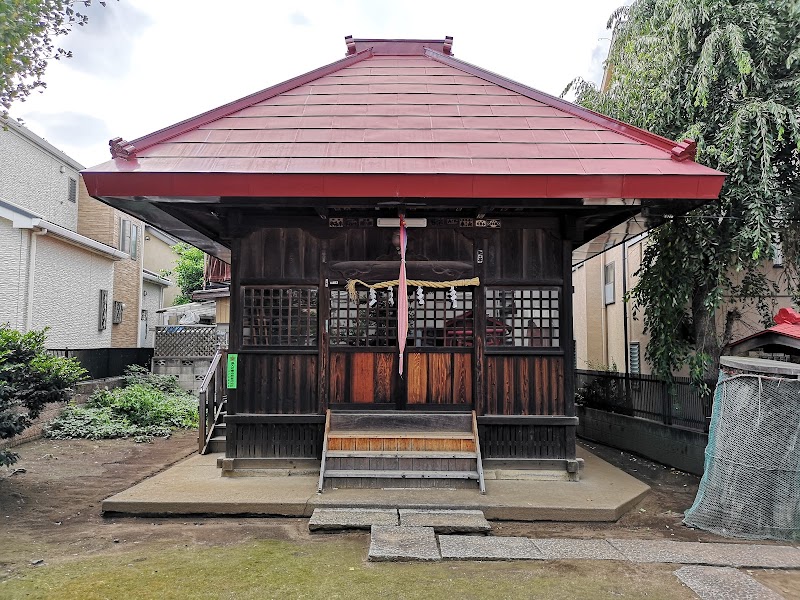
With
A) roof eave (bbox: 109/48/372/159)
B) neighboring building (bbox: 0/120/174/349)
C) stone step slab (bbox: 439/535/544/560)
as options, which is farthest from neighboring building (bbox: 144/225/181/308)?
stone step slab (bbox: 439/535/544/560)

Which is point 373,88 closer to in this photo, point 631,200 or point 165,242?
point 631,200

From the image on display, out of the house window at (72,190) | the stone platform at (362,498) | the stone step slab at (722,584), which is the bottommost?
the stone step slab at (722,584)

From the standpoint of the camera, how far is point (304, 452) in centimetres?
827

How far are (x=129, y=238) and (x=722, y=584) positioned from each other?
22.1 metres

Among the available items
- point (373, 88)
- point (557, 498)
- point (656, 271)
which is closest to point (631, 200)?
point (656, 271)

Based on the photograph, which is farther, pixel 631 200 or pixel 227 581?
pixel 631 200

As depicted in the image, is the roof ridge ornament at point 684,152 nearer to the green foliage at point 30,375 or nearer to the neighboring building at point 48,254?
the green foliage at point 30,375

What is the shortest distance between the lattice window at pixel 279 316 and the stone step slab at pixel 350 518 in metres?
2.54

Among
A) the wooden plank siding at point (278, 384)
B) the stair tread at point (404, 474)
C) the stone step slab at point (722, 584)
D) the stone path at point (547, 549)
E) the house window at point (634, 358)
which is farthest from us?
the house window at point (634, 358)

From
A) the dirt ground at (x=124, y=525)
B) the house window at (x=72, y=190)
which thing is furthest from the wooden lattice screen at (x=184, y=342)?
the dirt ground at (x=124, y=525)

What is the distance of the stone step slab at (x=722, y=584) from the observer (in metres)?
4.70

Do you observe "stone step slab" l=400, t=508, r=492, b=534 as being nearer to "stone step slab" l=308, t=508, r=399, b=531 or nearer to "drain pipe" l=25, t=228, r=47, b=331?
"stone step slab" l=308, t=508, r=399, b=531

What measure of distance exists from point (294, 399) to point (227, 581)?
345 centimetres

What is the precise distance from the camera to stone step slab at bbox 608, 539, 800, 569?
17.9ft
